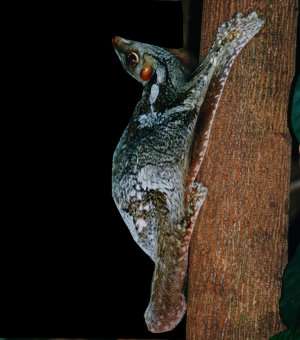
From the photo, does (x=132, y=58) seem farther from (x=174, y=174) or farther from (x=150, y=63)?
(x=174, y=174)

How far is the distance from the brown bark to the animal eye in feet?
0.90

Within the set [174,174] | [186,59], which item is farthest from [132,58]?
[174,174]

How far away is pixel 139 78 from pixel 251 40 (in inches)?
15.5

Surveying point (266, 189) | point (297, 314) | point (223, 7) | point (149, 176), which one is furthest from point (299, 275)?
point (223, 7)

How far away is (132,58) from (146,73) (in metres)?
0.07

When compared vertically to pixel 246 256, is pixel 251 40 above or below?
above

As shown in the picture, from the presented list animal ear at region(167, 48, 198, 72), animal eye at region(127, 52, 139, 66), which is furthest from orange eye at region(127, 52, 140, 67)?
animal ear at region(167, 48, 198, 72)

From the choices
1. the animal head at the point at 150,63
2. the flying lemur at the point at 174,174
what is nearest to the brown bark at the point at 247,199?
the flying lemur at the point at 174,174

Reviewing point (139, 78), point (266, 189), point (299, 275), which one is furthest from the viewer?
point (139, 78)

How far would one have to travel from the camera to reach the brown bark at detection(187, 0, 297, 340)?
174cm

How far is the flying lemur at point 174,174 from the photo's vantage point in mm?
1719

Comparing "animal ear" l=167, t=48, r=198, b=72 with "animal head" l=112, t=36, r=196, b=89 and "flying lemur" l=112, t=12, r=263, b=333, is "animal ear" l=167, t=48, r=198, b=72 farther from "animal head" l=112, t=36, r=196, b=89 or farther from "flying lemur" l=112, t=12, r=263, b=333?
"flying lemur" l=112, t=12, r=263, b=333

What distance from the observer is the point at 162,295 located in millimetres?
1720

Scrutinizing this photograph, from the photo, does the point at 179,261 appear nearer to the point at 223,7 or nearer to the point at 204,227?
the point at 204,227
